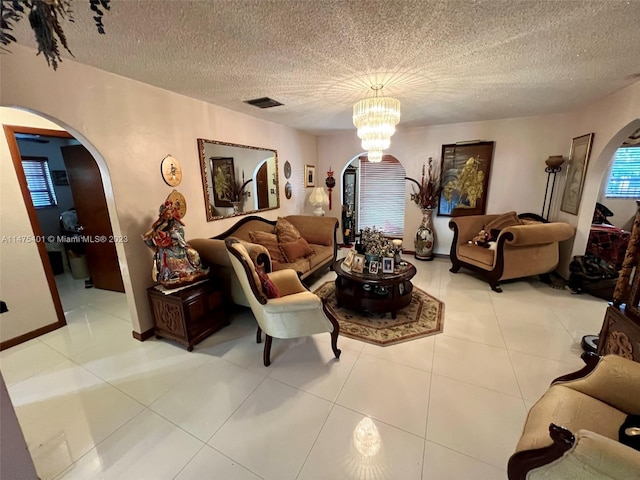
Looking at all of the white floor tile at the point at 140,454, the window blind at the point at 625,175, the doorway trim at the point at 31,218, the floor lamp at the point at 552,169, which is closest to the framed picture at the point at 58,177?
the doorway trim at the point at 31,218

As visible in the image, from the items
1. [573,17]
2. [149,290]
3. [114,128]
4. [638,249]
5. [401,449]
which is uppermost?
[573,17]

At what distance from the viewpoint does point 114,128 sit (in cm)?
214

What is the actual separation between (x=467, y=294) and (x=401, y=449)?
8.06 ft

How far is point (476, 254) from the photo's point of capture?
372 cm

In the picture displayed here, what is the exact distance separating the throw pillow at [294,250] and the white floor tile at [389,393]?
5.26 feet

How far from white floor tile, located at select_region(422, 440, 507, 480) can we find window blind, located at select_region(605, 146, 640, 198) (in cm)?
686

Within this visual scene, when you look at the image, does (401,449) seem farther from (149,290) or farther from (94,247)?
(94,247)

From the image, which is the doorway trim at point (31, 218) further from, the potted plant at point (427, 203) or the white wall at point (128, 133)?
the potted plant at point (427, 203)

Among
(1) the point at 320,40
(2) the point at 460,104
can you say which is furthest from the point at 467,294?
(1) the point at 320,40

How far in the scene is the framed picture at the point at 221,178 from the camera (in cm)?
312

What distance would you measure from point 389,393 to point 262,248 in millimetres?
1739

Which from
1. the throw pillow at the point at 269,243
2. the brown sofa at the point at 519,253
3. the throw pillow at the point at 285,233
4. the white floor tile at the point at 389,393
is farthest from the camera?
the throw pillow at the point at 285,233

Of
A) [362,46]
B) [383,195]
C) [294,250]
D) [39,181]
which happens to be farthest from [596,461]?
[39,181]

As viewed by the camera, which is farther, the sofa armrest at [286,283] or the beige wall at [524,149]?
the beige wall at [524,149]
